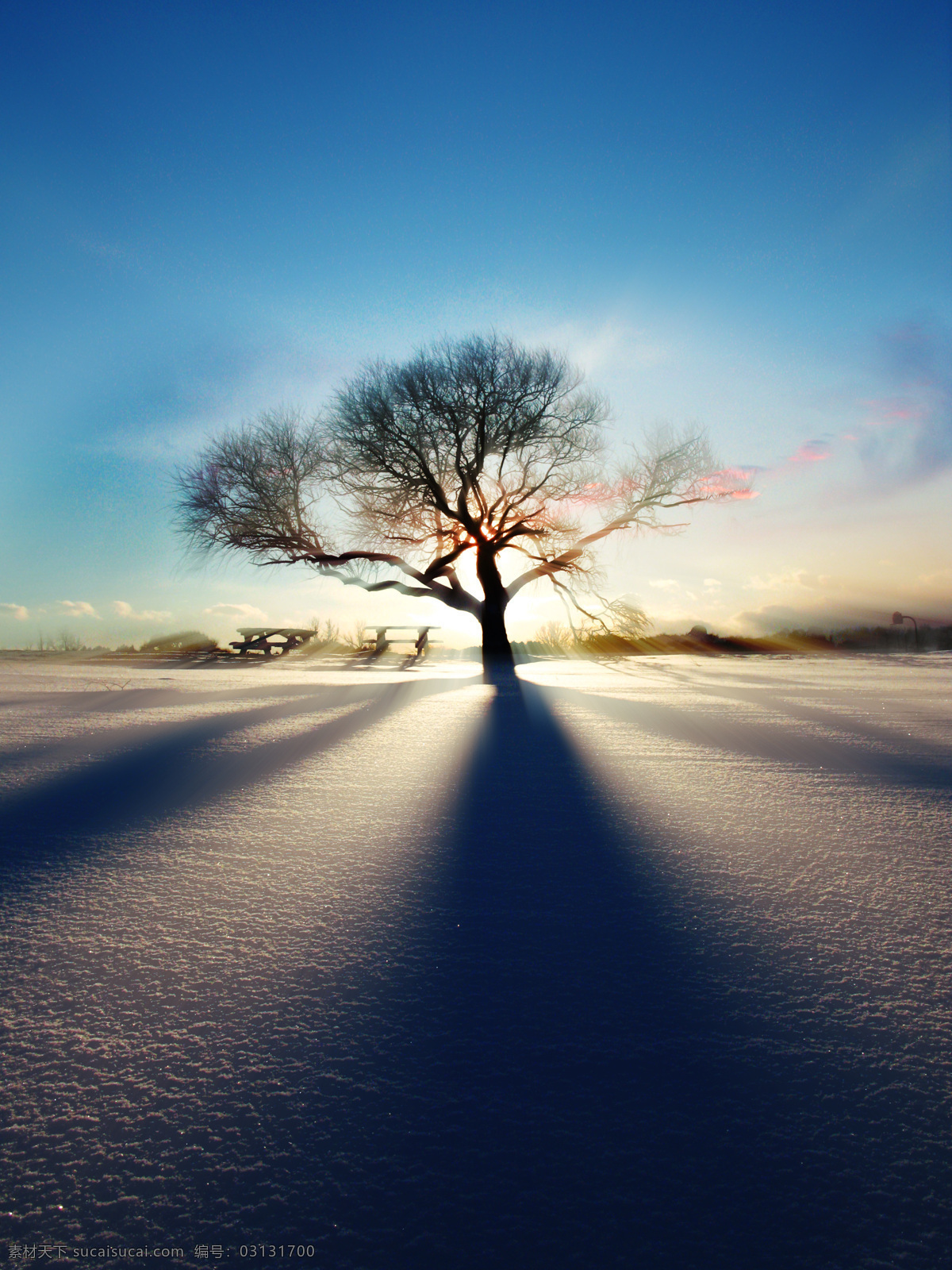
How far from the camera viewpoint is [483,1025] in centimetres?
117

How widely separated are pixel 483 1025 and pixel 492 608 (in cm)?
1790

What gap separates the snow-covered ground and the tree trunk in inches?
624

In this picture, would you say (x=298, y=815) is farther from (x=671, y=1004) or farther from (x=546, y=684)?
(x=546, y=684)

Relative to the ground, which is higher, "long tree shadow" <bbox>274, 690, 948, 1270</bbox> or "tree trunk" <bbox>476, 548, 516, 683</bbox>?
"tree trunk" <bbox>476, 548, 516, 683</bbox>

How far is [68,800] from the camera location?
9.34 ft

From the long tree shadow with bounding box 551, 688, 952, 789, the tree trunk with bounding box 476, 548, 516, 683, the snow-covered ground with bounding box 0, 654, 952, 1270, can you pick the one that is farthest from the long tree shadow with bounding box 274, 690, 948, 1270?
the tree trunk with bounding box 476, 548, 516, 683

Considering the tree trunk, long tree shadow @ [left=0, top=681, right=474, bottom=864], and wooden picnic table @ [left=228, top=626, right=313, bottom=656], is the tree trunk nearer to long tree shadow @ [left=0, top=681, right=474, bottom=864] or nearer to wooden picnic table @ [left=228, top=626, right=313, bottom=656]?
wooden picnic table @ [left=228, top=626, right=313, bottom=656]

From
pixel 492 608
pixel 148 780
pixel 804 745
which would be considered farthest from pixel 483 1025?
pixel 492 608

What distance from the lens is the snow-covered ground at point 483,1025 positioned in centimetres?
82

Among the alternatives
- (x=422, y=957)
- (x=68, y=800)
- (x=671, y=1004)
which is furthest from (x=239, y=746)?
(x=671, y=1004)

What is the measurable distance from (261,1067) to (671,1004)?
0.70m

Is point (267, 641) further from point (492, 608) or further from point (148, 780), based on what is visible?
point (148, 780)

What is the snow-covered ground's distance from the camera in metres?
0.82

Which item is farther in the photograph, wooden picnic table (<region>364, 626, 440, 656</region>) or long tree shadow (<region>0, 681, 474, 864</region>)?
wooden picnic table (<region>364, 626, 440, 656</region>)
